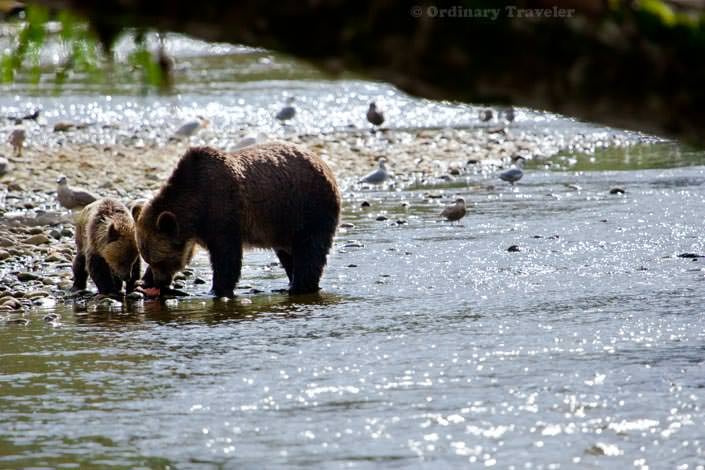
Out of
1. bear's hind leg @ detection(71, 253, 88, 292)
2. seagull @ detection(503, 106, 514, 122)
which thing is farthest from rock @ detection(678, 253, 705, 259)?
seagull @ detection(503, 106, 514, 122)

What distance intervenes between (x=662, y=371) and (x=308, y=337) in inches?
109

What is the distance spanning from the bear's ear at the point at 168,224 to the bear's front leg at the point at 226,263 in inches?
13.7

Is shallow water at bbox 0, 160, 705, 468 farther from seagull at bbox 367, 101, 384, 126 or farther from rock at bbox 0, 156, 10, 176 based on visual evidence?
seagull at bbox 367, 101, 384, 126

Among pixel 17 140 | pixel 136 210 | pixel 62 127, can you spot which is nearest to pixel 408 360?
pixel 136 210

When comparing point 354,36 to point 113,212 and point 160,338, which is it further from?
point 113,212

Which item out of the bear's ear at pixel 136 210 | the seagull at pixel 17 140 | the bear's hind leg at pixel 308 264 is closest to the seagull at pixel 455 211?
the bear's hind leg at pixel 308 264

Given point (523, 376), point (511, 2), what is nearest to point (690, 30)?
point (511, 2)

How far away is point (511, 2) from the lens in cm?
315

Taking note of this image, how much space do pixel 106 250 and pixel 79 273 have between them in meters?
0.61

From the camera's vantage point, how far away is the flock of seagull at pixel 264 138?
17.0 meters

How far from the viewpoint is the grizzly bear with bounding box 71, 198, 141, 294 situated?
12.4 meters

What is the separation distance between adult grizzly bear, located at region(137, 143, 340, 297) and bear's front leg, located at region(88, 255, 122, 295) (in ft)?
1.20

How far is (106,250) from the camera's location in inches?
A: 484

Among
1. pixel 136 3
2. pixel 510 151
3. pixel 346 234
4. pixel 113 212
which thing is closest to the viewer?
pixel 136 3
